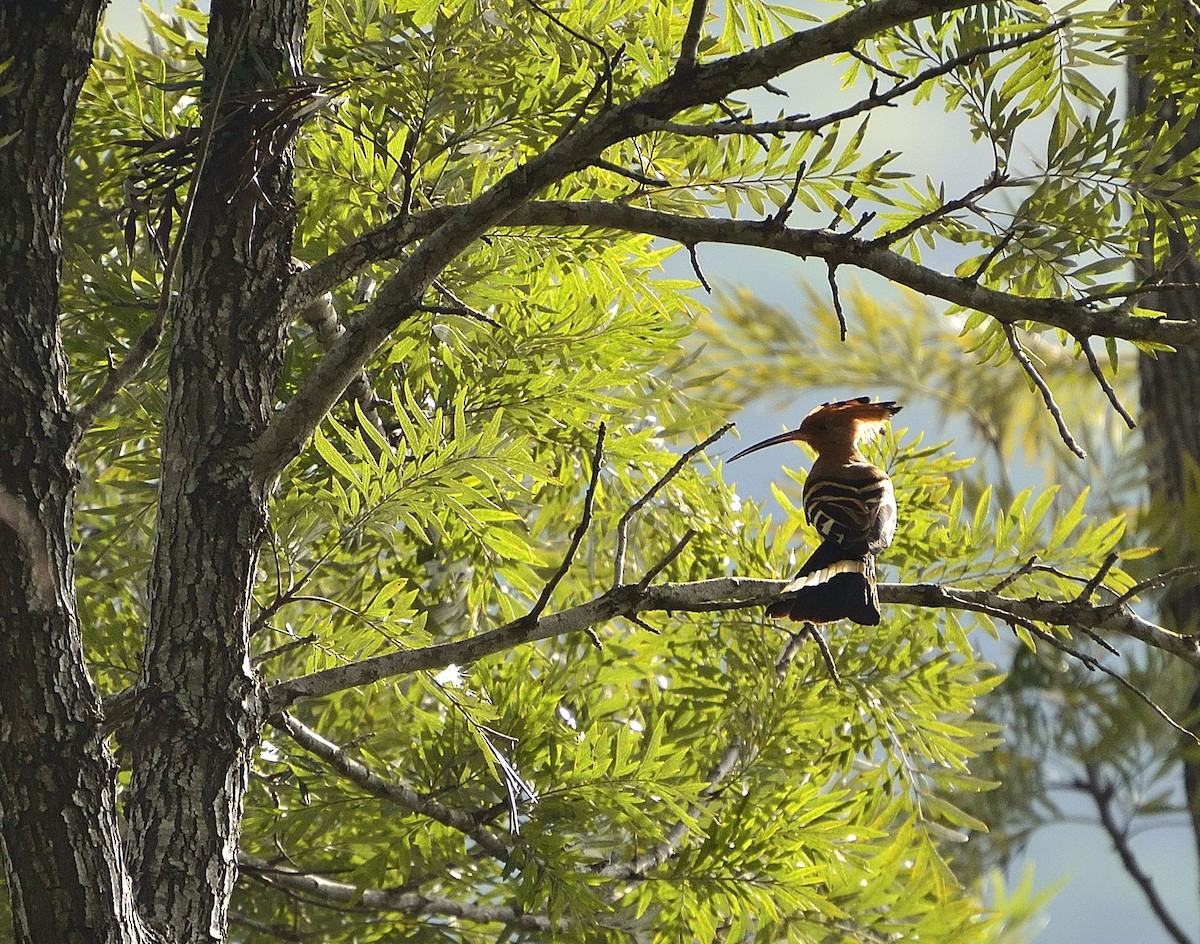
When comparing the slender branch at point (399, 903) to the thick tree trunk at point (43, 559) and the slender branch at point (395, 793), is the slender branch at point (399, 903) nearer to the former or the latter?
the slender branch at point (395, 793)

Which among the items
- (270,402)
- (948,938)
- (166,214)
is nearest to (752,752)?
(948,938)

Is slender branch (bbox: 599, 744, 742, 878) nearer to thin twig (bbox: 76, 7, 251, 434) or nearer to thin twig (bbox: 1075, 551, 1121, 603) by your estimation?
thin twig (bbox: 1075, 551, 1121, 603)

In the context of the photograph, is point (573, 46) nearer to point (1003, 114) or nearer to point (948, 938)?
point (1003, 114)

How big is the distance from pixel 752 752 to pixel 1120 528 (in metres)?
0.42

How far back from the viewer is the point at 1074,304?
795 mm

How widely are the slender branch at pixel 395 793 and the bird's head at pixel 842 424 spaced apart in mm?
527

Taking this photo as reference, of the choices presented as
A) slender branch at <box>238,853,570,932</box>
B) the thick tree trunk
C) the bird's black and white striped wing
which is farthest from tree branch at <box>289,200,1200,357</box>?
slender branch at <box>238,853,570,932</box>

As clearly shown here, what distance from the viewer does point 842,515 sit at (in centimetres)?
121

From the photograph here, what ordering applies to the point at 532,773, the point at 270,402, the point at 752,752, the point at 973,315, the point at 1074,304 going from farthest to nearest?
the point at 752,752 < the point at 532,773 < the point at 973,315 < the point at 270,402 < the point at 1074,304

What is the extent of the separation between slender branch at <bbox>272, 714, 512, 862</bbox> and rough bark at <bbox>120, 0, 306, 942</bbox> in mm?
145

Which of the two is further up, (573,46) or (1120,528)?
(573,46)

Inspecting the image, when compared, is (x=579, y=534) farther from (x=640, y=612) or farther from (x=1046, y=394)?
(x=1046, y=394)

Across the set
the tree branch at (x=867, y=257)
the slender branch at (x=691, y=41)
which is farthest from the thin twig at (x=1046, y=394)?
the slender branch at (x=691, y=41)

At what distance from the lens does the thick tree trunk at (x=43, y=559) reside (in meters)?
0.72
